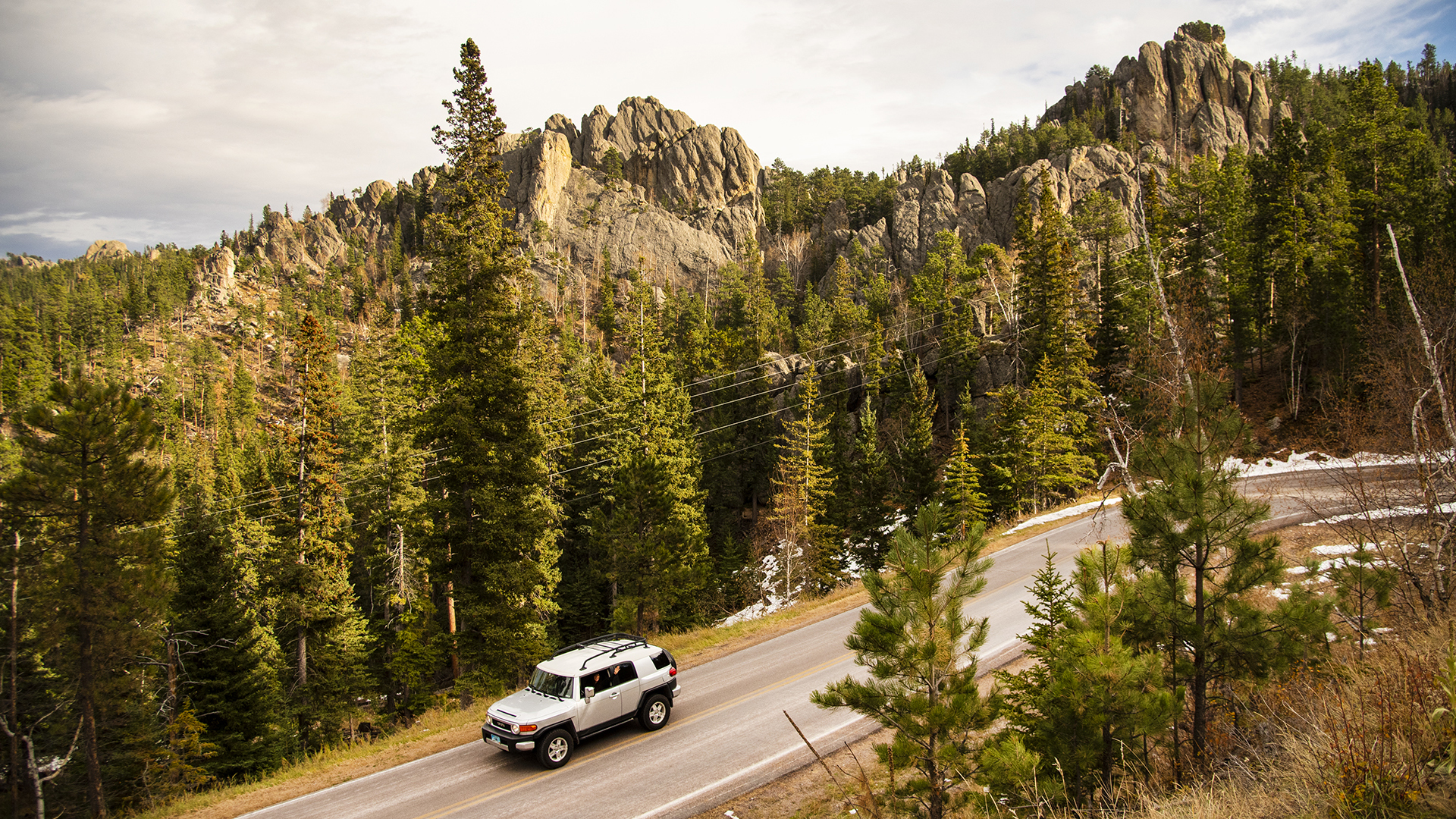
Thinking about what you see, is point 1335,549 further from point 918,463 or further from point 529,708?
point 529,708

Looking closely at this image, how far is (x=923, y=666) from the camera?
6.33 meters

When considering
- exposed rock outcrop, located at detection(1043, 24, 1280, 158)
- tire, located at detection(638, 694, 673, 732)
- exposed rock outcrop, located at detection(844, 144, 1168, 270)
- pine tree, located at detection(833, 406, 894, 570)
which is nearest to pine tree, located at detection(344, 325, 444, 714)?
tire, located at detection(638, 694, 673, 732)

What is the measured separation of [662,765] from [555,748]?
73.0 inches

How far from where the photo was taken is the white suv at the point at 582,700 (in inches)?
427

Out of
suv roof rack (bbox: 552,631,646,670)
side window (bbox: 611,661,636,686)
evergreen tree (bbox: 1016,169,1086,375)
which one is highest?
evergreen tree (bbox: 1016,169,1086,375)

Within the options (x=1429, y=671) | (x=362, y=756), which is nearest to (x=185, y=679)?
(x=362, y=756)

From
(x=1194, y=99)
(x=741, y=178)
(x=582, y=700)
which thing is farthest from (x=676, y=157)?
(x=582, y=700)

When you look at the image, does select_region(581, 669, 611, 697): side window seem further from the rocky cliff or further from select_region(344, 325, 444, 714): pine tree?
the rocky cliff

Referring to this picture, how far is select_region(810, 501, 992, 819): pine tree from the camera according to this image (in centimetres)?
618

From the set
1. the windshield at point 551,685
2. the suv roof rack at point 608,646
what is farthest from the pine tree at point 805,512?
the windshield at point 551,685

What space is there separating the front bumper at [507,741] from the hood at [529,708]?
0.25 metres

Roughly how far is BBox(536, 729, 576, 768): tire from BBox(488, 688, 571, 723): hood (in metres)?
0.32

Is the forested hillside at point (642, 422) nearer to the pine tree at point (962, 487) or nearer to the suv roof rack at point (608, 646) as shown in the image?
the pine tree at point (962, 487)

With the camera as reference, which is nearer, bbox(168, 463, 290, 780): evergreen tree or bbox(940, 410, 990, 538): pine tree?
bbox(168, 463, 290, 780): evergreen tree
